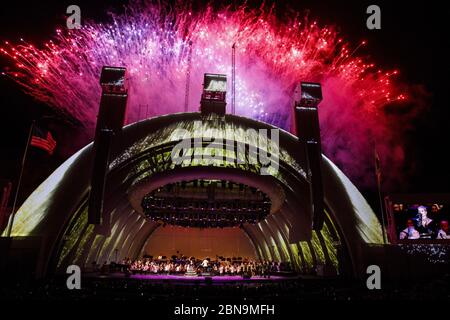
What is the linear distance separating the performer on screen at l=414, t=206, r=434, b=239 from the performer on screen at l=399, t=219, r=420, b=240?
31 centimetres

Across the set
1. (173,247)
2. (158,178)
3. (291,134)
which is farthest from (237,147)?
(173,247)

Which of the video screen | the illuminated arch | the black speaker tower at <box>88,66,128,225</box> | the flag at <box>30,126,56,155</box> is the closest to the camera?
the illuminated arch

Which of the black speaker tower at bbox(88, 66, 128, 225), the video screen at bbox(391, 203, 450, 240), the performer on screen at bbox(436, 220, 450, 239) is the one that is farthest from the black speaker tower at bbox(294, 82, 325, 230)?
the black speaker tower at bbox(88, 66, 128, 225)

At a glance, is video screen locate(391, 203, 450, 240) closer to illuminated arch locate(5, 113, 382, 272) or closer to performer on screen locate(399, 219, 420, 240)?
performer on screen locate(399, 219, 420, 240)

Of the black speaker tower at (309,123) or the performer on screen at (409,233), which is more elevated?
the black speaker tower at (309,123)

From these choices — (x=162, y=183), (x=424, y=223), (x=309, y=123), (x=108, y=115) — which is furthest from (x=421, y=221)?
(x=108, y=115)

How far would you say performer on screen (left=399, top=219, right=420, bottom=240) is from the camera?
21094 mm

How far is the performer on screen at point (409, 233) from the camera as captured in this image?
69.2ft

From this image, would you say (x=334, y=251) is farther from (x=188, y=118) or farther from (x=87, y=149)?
(x=87, y=149)

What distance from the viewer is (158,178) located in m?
19.5

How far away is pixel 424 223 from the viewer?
21.6 meters

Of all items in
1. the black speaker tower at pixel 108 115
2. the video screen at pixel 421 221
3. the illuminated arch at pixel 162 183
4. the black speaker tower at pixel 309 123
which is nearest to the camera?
the illuminated arch at pixel 162 183

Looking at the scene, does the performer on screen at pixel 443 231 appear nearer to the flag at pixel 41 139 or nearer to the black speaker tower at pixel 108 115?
the black speaker tower at pixel 108 115

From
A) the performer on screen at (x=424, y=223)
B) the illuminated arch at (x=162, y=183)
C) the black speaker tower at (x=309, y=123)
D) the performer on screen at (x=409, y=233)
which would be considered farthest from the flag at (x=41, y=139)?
the performer on screen at (x=424, y=223)
